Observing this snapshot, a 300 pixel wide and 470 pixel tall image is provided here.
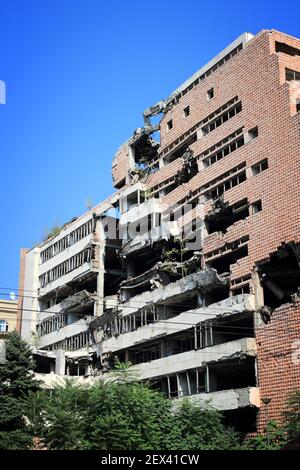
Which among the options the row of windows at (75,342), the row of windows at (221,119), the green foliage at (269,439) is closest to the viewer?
the green foliage at (269,439)

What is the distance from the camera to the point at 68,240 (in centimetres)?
5241

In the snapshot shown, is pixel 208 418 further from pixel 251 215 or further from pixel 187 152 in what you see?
pixel 187 152

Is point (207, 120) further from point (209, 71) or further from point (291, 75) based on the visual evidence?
point (291, 75)

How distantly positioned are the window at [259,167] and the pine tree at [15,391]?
16650 millimetres

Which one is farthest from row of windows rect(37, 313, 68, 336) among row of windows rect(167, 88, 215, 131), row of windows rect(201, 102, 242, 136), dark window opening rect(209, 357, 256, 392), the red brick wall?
the red brick wall

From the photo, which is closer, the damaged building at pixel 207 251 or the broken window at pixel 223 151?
the damaged building at pixel 207 251

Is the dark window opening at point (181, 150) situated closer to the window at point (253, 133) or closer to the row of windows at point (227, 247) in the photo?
the window at point (253, 133)

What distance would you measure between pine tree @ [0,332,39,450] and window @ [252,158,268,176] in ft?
54.6

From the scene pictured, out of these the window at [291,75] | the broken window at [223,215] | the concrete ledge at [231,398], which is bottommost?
the concrete ledge at [231,398]

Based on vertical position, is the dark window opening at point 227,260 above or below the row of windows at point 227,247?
below

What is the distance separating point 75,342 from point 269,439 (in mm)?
22671

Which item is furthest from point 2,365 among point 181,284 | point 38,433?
point 181,284

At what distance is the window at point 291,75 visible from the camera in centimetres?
3547

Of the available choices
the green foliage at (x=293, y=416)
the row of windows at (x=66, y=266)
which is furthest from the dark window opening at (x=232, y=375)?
the row of windows at (x=66, y=266)
